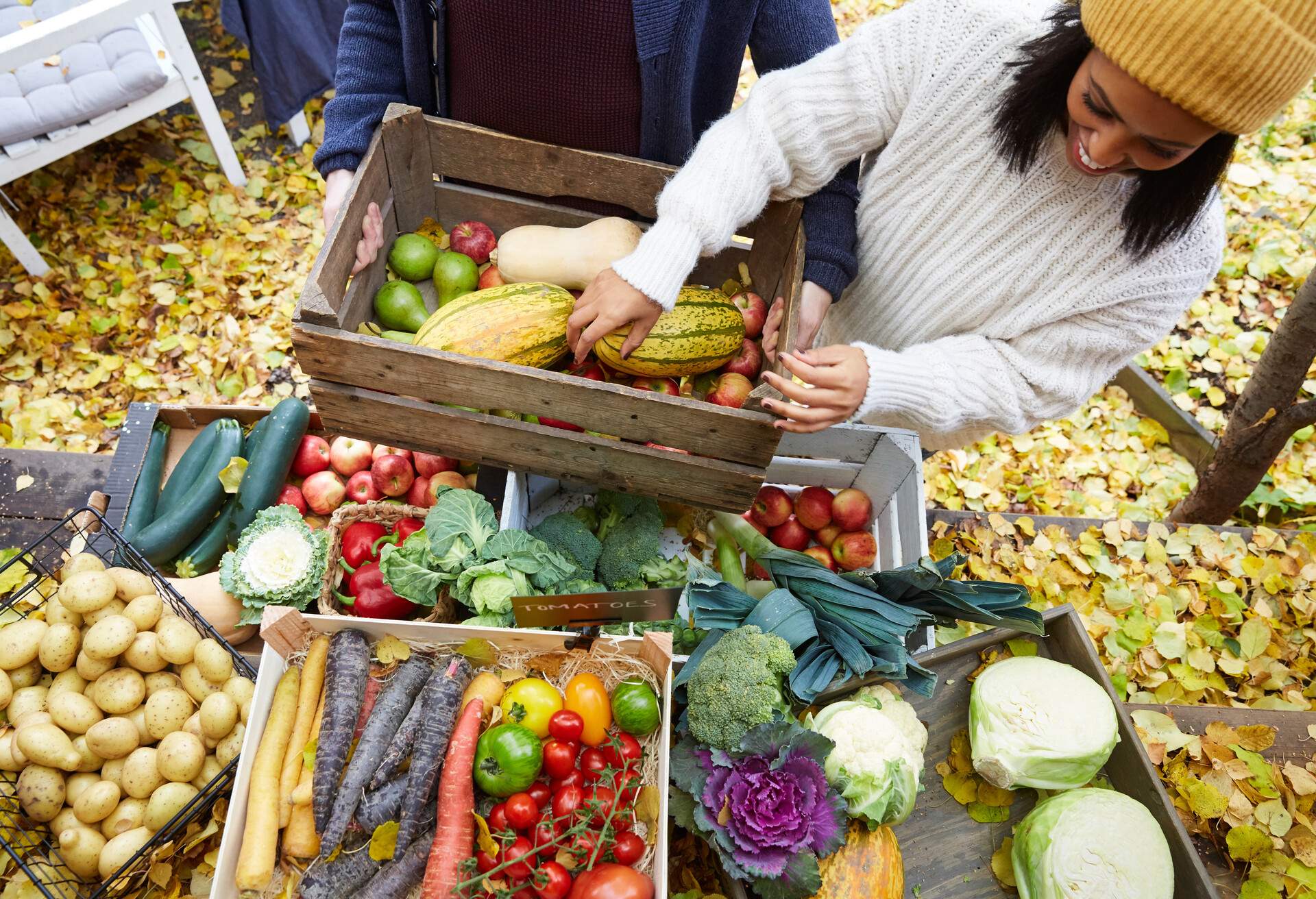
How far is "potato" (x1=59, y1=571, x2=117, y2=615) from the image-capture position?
5.52 ft

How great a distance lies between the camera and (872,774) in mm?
1519

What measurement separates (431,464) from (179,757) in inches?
37.7

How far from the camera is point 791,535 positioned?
89.4 inches

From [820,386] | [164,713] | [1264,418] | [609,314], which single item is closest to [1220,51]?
[820,386]

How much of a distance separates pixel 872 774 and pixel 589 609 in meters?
0.68

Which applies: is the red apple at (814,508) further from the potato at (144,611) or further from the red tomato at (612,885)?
the potato at (144,611)

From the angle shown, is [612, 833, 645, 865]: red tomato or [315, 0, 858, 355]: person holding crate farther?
[315, 0, 858, 355]: person holding crate

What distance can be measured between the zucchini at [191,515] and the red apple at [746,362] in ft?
4.90

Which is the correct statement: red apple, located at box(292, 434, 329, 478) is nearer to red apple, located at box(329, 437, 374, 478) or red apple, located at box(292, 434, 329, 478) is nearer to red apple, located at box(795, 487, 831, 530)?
red apple, located at box(329, 437, 374, 478)

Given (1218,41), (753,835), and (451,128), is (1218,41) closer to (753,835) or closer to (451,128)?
(753,835)

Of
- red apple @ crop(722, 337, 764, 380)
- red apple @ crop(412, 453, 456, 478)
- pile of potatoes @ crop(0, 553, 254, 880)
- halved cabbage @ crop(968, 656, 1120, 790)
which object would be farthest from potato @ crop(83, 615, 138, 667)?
halved cabbage @ crop(968, 656, 1120, 790)

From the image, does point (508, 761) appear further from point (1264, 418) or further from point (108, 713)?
point (1264, 418)

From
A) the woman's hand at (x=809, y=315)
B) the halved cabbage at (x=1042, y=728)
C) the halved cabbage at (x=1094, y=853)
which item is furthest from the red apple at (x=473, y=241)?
the halved cabbage at (x=1094, y=853)

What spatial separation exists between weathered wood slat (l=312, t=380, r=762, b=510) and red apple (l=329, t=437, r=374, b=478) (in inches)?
14.9
